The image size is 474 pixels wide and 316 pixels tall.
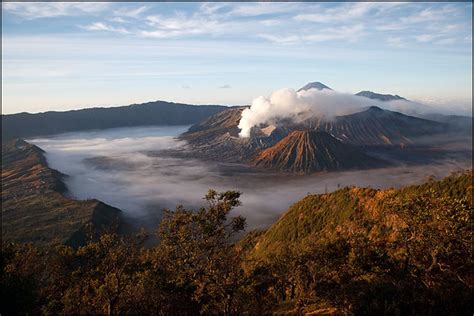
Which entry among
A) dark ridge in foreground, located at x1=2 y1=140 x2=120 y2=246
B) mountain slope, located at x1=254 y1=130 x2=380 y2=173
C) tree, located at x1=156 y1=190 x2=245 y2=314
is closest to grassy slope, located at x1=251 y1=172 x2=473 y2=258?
tree, located at x1=156 y1=190 x2=245 y2=314

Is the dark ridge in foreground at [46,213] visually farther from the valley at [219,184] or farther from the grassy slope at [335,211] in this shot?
the grassy slope at [335,211]

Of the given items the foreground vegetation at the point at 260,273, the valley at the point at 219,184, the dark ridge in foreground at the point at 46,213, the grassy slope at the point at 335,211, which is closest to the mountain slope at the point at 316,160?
the valley at the point at 219,184

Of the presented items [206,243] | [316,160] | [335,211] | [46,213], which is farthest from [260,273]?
[316,160]

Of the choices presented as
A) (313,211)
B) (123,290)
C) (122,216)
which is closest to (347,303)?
(123,290)

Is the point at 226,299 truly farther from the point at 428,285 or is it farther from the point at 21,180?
the point at 21,180

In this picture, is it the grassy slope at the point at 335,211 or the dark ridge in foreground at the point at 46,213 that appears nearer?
the grassy slope at the point at 335,211
